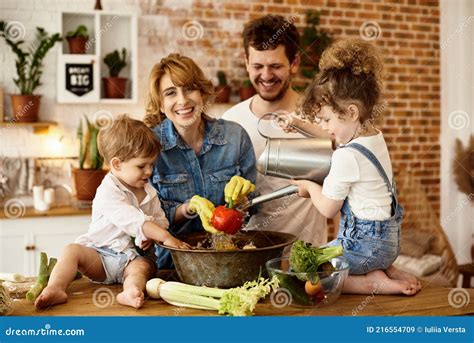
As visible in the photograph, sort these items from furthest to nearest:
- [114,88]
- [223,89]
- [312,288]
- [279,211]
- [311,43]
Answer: [311,43], [223,89], [114,88], [279,211], [312,288]

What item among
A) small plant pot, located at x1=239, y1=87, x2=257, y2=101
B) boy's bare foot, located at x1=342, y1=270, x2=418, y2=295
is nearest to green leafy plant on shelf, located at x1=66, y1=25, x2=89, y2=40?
small plant pot, located at x1=239, y1=87, x2=257, y2=101

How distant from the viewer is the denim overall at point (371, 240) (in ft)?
3.96

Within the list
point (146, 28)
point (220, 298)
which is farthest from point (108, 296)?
point (146, 28)

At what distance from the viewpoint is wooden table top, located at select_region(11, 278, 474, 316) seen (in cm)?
112

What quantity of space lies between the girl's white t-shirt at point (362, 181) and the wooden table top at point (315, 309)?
167 millimetres

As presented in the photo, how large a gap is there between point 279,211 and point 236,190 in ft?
1.39

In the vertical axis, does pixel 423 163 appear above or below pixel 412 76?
below

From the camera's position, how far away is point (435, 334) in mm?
1202

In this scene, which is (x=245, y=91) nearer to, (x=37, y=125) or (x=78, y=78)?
(x=78, y=78)

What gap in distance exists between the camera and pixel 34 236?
231 centimetres

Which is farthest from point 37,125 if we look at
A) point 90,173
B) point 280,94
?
point 280,94

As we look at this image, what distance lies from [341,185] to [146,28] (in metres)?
1.49

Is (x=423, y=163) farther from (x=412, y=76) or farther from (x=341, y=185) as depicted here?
(x=341, y=185)

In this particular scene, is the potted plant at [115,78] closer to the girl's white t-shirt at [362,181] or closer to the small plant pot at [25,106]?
the small plant pot at [25,106]
